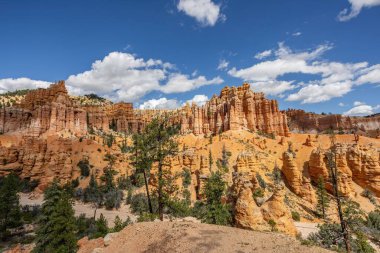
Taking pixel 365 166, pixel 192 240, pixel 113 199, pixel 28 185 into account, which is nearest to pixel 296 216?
pixel 365 166

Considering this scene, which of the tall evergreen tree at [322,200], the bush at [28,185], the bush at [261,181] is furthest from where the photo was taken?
the bush at [28,185]

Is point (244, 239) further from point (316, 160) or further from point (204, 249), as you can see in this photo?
point (316, 160)

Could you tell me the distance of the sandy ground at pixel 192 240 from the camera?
10782 mm

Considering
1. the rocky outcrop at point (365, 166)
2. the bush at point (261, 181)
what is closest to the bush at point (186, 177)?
the bush at point (261, 181)

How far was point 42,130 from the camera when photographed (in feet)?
241

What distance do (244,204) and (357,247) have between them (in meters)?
9.49

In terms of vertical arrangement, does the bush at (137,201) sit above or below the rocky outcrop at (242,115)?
below

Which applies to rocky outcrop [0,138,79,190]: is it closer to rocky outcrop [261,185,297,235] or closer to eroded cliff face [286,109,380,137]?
rocky outcrop [261,185,297,235]

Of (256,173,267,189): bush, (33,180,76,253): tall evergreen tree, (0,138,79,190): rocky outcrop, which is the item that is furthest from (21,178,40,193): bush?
(256,173,267,189): bush

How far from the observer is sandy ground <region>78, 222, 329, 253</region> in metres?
10.8

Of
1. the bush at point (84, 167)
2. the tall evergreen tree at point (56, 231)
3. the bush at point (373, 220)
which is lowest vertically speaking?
the bush at point (373, 220)

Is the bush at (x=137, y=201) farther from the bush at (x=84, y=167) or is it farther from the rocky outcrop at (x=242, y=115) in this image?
the rocky outcrop at (x=242, y=115)

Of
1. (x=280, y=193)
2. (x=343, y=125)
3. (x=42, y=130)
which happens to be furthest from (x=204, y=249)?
(x=343, y=125)

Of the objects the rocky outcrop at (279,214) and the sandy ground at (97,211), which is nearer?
the rocky outcrop at (279,214)
